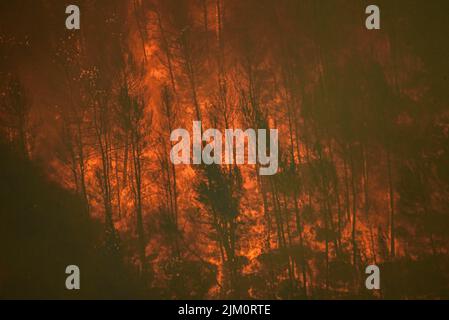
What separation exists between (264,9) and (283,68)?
0.64 meters

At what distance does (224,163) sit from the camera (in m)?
4.79

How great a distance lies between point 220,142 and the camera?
15.7ft

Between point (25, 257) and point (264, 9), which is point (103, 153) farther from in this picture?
point (264, 9)

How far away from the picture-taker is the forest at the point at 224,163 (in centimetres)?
473

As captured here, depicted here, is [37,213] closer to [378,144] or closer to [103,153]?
[103,153]

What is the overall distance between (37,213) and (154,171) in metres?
1.25

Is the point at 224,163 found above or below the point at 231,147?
below

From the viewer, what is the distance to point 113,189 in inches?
190

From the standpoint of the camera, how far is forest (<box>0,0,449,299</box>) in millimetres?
4734
